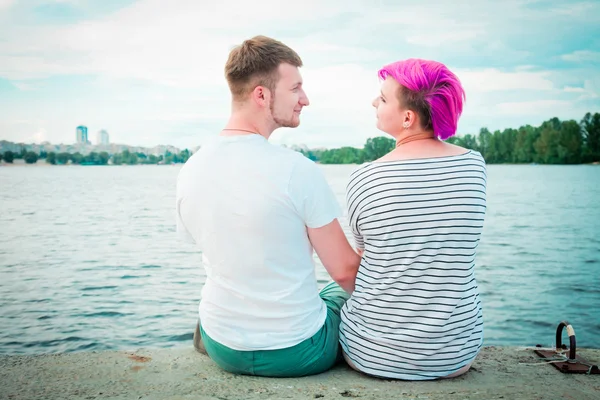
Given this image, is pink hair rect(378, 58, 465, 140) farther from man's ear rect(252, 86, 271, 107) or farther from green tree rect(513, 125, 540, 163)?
green tree rect(513, 125, 540, 163)

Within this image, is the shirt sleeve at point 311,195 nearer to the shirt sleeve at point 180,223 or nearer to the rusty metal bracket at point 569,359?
the shirt sleeve at point 180,223

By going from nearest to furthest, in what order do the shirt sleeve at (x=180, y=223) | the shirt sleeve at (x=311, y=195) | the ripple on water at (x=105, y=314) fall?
the shirt sleeve at (x=311, y=195) < the shirt sleeve at (x=180, y=223) < the ripple on water at (x=105, y=314)

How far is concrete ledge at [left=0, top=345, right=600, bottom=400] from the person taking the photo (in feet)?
8.52

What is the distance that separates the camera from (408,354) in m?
2.72

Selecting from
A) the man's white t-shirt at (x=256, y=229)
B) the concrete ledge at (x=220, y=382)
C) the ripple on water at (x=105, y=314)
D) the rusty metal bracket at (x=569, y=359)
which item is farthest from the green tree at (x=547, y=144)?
the man's white t-shirt at (x=256, y=229)

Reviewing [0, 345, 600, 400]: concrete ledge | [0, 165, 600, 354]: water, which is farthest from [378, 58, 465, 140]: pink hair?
[0, 165, 600, 354]: water

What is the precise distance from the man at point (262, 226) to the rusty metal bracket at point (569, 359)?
1261mm

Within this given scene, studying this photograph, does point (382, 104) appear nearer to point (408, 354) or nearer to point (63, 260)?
point (408, 354)

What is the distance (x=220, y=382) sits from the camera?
2754mm

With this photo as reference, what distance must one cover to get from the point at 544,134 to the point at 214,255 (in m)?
86.1

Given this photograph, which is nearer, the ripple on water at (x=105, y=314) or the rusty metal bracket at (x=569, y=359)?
the rusty metal bracket at (x=569, y=359)

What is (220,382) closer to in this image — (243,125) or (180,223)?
(180,223)

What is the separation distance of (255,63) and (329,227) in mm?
810

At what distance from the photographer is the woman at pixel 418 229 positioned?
8.43 feet
